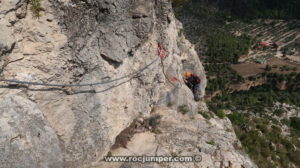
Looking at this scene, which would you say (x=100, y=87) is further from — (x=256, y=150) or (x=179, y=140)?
(x=256, y=150)

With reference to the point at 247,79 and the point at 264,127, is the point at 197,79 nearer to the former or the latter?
the point at 264,127

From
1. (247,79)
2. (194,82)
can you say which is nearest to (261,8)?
(247,79)

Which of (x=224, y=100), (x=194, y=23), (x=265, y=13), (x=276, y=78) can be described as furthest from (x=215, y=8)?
(x=224, y=100)

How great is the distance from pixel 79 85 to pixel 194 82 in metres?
10.0

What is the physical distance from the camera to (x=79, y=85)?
6629mm

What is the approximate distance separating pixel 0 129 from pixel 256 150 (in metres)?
17.4

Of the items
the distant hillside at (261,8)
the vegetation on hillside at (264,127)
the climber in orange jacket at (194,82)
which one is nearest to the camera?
the climber in orange jacket at (194,82)

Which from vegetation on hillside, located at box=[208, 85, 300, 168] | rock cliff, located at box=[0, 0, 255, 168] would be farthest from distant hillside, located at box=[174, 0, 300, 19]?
rock cliff, located at box=[0, 0, 255, 168]

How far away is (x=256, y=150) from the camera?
18359 millimetres

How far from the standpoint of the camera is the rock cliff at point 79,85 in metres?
5.81

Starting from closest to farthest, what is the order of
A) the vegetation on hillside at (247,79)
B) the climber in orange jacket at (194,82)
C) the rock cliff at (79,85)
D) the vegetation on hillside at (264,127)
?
the rock cliff at (79,85) → the climber in orange jacket at (194,82) → the vegetation on hillside at (264,127) → the vegetation on hillside at (247,79)

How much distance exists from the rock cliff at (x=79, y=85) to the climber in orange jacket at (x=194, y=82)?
4381 mm

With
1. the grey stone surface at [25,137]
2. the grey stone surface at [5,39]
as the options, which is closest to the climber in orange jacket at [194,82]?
the grey stone surface at [25,137]

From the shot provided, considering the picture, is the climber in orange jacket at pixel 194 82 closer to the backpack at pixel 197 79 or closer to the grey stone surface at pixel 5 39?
the backpack at pixel 197 79
